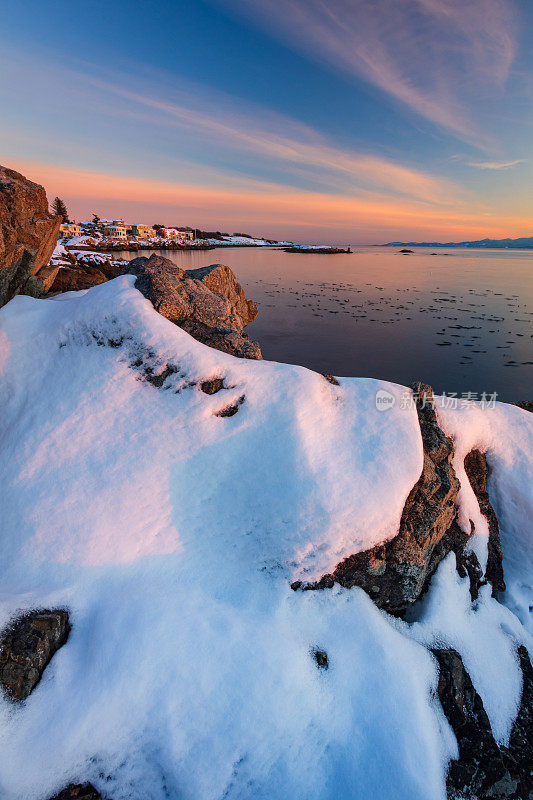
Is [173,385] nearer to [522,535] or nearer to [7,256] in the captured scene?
[7,256]

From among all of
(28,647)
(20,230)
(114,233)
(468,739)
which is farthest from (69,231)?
(468,739)

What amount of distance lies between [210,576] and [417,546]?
3.79 m

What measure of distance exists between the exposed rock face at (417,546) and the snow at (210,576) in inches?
9.7

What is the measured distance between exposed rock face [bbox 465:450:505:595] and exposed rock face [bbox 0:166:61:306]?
13200 mm

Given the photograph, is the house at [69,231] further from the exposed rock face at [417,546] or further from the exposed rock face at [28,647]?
the exposed rock face at [417,546]

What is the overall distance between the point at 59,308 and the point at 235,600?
26.6ft

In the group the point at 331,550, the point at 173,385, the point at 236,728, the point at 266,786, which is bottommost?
the point at 266,786

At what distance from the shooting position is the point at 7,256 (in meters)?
9.44

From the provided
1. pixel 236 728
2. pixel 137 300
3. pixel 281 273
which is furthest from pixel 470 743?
pixel 281 273

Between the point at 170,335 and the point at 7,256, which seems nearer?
the point at 170,335

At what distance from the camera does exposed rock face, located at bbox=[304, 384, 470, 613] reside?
18.7 feet

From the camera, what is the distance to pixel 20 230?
32.5 feet

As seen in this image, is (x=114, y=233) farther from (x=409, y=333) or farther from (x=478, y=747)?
(x=478, y=747)

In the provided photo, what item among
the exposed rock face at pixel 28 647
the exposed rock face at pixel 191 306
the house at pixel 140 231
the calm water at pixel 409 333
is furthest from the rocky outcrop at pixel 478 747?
the house at pixel 140 231
